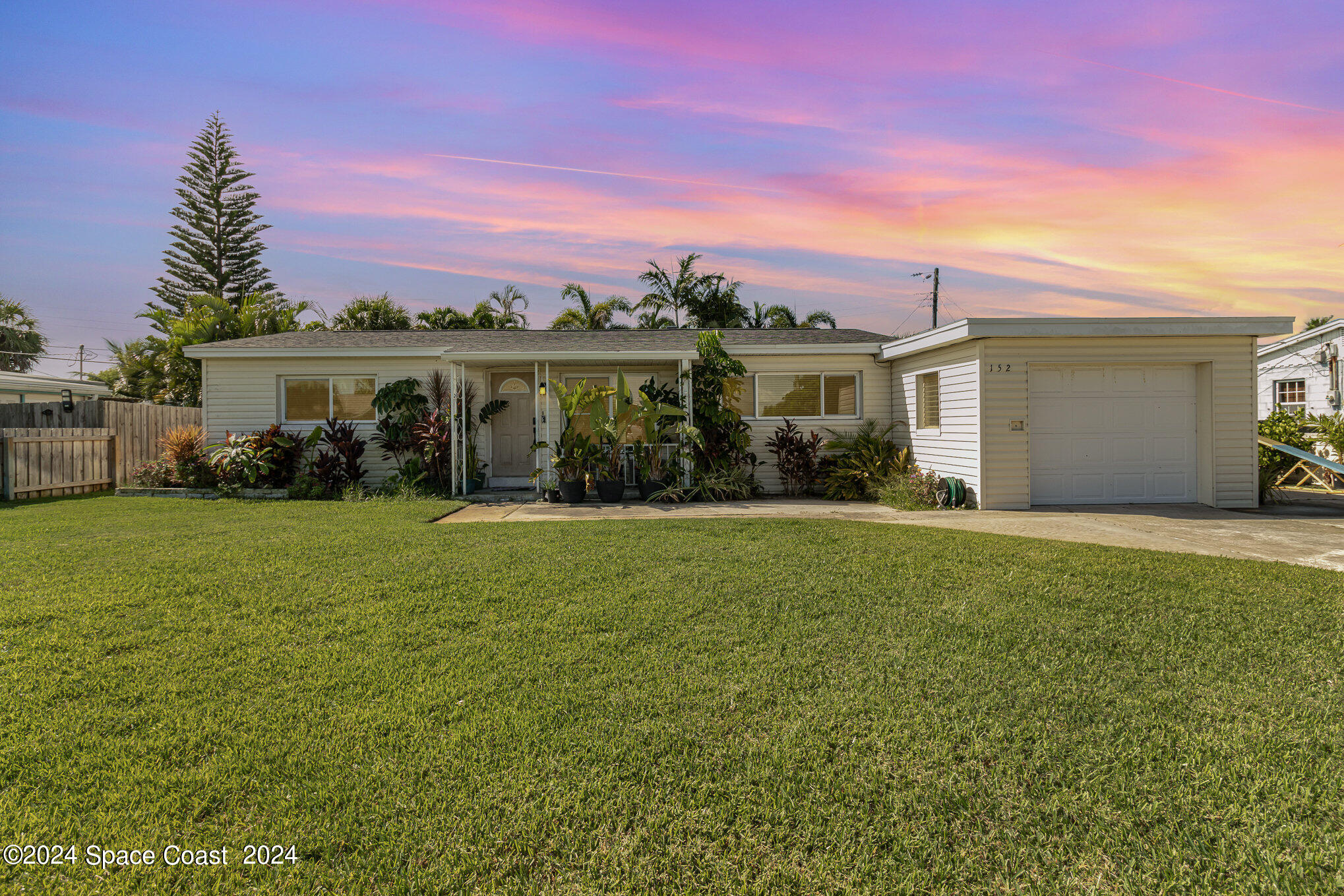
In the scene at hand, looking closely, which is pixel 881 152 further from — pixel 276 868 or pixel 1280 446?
pixel 276 868

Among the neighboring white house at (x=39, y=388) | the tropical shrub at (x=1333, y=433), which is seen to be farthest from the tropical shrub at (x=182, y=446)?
the tropical shrub at (x=1333, y=433)

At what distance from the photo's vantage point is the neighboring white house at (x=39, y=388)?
18.3 m

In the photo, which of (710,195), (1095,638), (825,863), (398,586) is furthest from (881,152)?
(825,863)

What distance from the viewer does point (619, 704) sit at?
3.27m

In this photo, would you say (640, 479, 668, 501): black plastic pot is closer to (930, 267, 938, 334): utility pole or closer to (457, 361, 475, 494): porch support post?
(457, 361, 475, 494): porch support post

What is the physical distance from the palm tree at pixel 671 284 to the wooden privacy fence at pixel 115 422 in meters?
15.1

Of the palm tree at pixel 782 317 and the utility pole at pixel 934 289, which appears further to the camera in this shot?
the utility pole at pixel 934 289

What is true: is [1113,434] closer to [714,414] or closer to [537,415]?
[714,414]

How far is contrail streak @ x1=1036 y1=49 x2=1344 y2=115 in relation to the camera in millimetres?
8500

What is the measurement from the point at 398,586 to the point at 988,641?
14.3 ft

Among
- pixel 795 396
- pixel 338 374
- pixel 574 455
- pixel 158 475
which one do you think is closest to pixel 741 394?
pixel 795 396

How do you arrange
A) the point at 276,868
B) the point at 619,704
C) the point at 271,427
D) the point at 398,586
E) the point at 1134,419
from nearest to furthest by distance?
the point at 276,868, the point at 619,704, the point at 398,586, the point at 1134,419, the point at 271,427

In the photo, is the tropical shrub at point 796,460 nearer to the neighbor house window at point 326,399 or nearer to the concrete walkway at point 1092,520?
the concrete walkway at point 1092,520

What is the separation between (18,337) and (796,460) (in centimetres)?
3732
